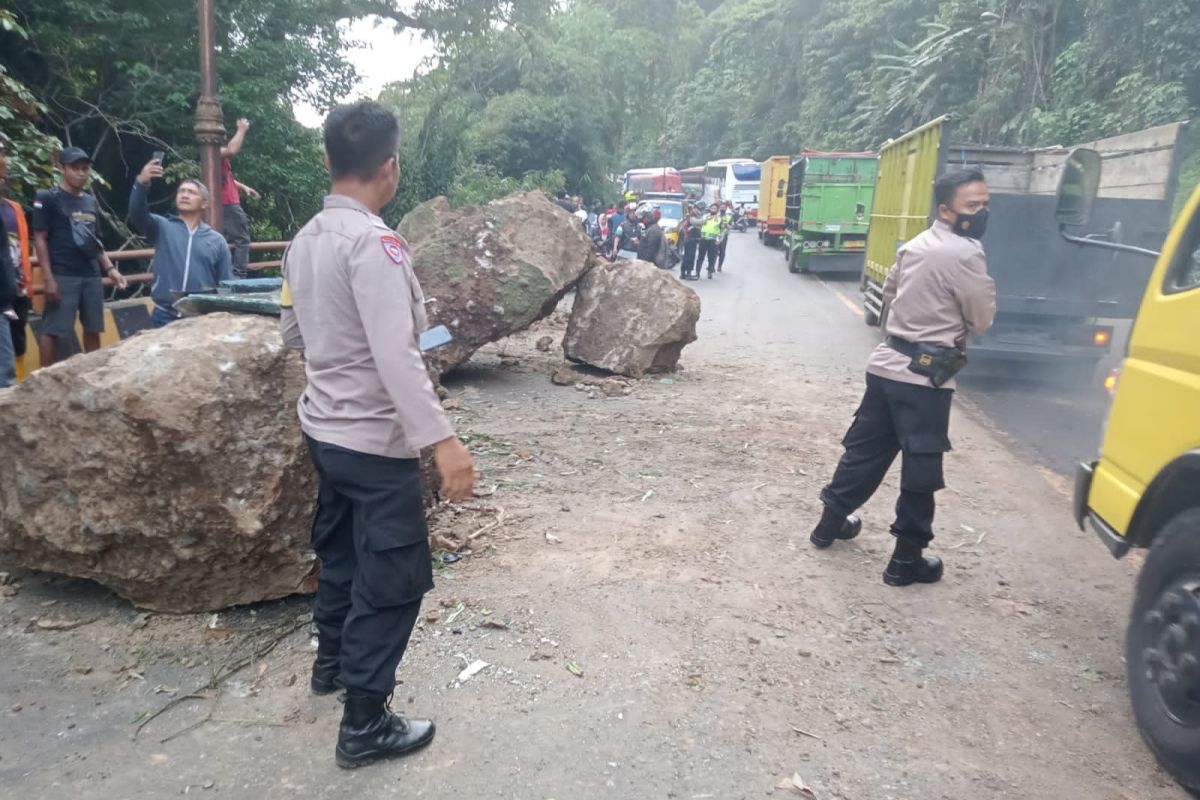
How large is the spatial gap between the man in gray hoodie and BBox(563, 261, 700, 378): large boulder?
415 centimetres

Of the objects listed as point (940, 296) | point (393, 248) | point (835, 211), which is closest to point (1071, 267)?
point (940, 296)

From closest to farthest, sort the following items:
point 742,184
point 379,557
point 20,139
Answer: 1. point 379,557
2. point 20,139
3. point 742,184

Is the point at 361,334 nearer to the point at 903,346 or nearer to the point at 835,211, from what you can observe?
the point at 903,346

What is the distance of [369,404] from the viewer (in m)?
2.68

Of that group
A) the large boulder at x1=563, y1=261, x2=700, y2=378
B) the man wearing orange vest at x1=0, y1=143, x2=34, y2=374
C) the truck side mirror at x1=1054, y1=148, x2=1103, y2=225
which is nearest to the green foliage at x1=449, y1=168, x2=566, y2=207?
the large boulder at x1=563, y1=261, x2=700, y2=378

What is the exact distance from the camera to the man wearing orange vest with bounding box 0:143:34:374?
527 cm

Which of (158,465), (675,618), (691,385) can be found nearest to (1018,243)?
(691,385)

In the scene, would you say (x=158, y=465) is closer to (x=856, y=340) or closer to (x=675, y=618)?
(x=675, y=618)

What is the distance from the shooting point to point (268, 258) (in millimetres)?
12570

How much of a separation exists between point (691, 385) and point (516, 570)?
4.78 m

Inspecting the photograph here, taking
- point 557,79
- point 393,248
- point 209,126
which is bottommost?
point 393,248

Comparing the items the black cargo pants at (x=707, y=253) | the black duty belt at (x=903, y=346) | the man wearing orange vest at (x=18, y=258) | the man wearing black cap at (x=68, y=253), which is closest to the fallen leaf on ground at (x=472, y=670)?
the black duty belt at (x=903, y=346)

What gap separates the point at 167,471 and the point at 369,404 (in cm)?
131

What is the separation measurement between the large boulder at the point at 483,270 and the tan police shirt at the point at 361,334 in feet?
16.1
